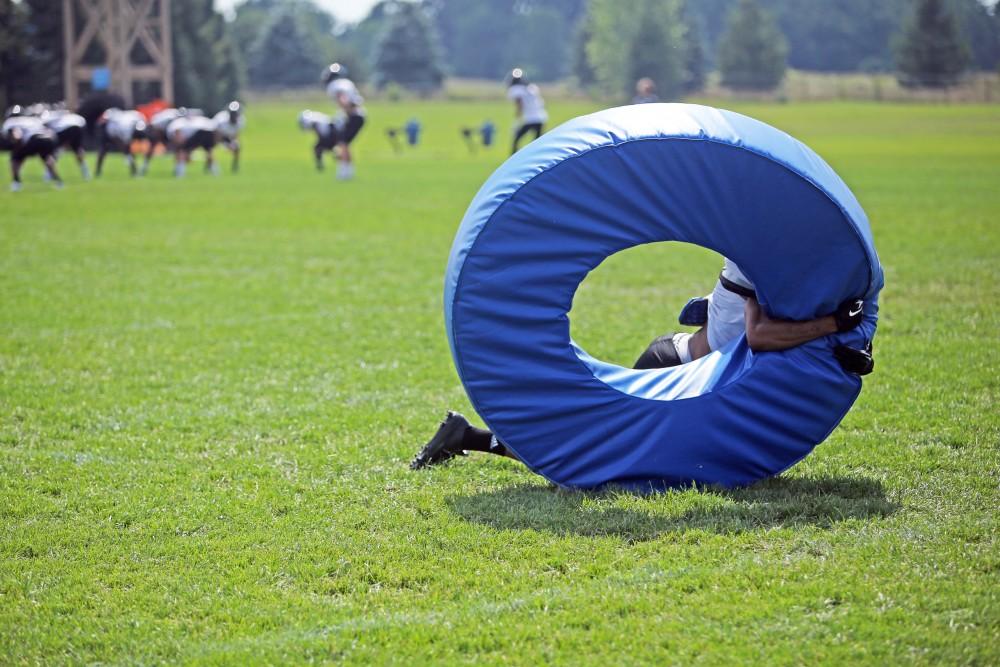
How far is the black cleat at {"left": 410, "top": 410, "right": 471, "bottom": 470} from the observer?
5.55 m

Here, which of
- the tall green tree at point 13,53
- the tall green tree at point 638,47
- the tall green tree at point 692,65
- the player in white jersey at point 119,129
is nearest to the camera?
the player in white jersey at point 119,129

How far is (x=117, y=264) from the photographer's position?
12398 millimetres

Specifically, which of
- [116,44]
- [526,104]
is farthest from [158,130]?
[116,44]

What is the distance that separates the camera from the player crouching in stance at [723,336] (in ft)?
16.3

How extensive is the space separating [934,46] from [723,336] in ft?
242

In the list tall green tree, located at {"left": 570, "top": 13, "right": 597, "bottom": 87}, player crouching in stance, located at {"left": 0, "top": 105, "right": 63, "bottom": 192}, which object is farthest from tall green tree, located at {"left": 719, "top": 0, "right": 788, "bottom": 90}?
player crouching in stance, located at {"left": 0, "top": 105, "right": 63, "bottom": 192}

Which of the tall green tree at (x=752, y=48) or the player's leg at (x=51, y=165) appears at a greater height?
the tall green tree at (x=752, y=48)

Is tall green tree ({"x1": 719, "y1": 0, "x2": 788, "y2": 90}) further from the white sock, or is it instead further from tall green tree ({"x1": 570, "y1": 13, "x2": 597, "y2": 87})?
the white sock

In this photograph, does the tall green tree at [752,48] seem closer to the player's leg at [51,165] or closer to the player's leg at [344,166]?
the player's leg at [344,166]

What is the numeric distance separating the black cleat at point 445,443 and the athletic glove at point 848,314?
69.7 inches

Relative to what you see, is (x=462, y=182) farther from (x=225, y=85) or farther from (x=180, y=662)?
(x=225, y=85)

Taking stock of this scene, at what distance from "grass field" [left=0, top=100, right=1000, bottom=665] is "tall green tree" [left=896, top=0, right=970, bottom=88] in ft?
222

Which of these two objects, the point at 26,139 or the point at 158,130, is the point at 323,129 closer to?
the point at 158,130

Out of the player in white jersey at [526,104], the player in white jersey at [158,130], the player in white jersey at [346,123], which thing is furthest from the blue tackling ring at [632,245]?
the player in white jersey at [158,130]
